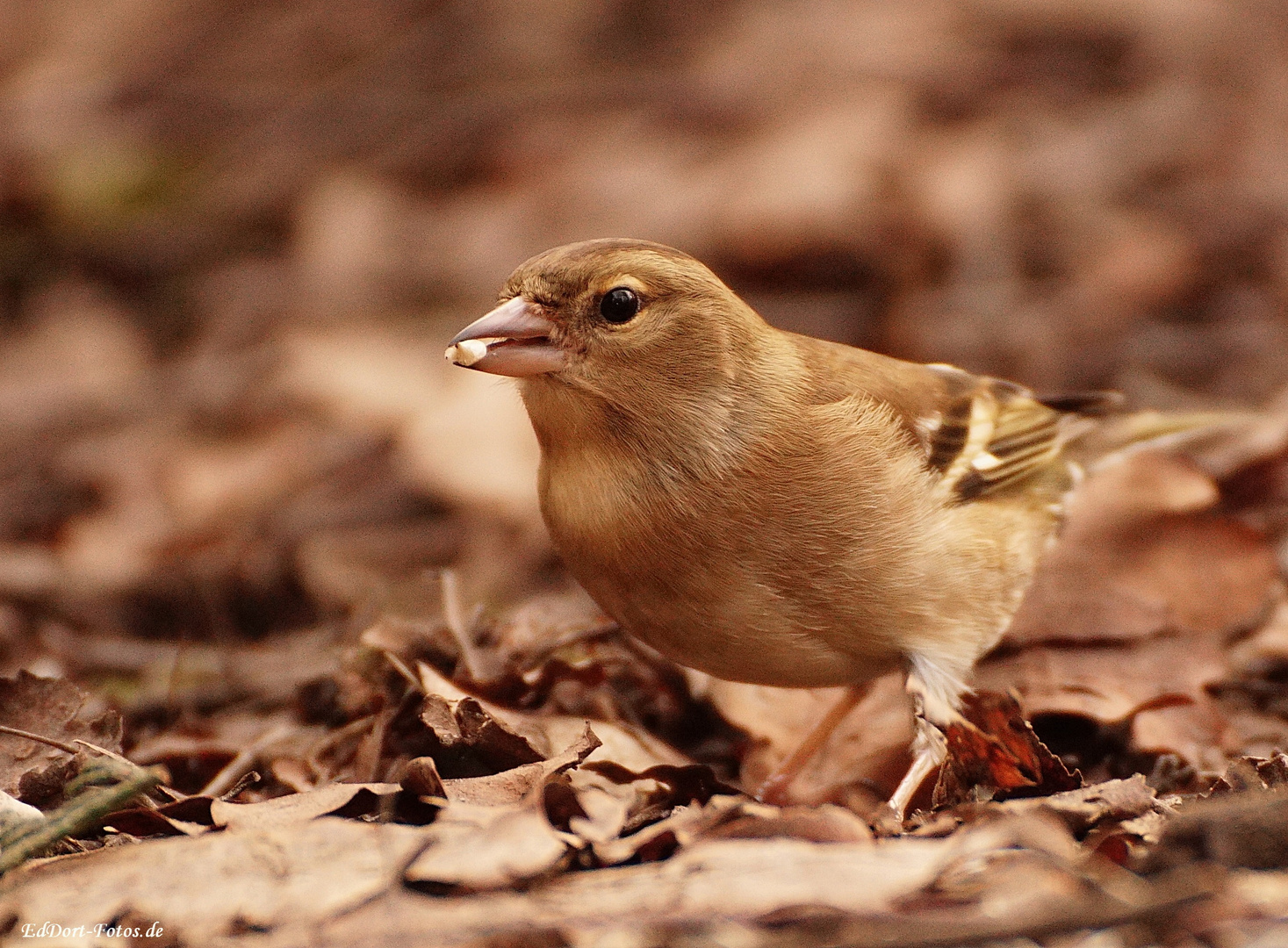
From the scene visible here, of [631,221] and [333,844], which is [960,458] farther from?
[631,221]

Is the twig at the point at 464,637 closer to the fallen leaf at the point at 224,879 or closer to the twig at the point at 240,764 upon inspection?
the twig at the point at 240,764

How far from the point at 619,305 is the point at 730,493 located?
67 centimetres

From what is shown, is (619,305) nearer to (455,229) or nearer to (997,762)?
(997,762)

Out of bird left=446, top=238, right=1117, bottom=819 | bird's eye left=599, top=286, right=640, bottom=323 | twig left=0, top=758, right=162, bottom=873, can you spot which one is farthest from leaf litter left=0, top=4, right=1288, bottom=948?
bird's eye left=599, top=286, right=640, bottom=323

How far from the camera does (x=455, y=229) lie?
385 inches

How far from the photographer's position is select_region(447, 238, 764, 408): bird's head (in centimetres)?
399

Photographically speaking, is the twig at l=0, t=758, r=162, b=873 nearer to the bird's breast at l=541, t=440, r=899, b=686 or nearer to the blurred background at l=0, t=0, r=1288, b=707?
the bird's breast at l=541, t=440, r=899, b=686

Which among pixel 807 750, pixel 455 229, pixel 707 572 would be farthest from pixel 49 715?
pixel 455 229

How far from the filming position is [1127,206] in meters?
9.28

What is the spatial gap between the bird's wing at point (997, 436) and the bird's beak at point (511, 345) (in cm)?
134

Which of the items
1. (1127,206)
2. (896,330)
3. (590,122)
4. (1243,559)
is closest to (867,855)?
(1243,559)

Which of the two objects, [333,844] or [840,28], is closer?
[333,844]

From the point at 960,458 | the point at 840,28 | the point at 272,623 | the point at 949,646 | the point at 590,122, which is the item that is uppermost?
the point at 840,28

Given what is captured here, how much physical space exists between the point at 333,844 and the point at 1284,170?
28.0 ft
